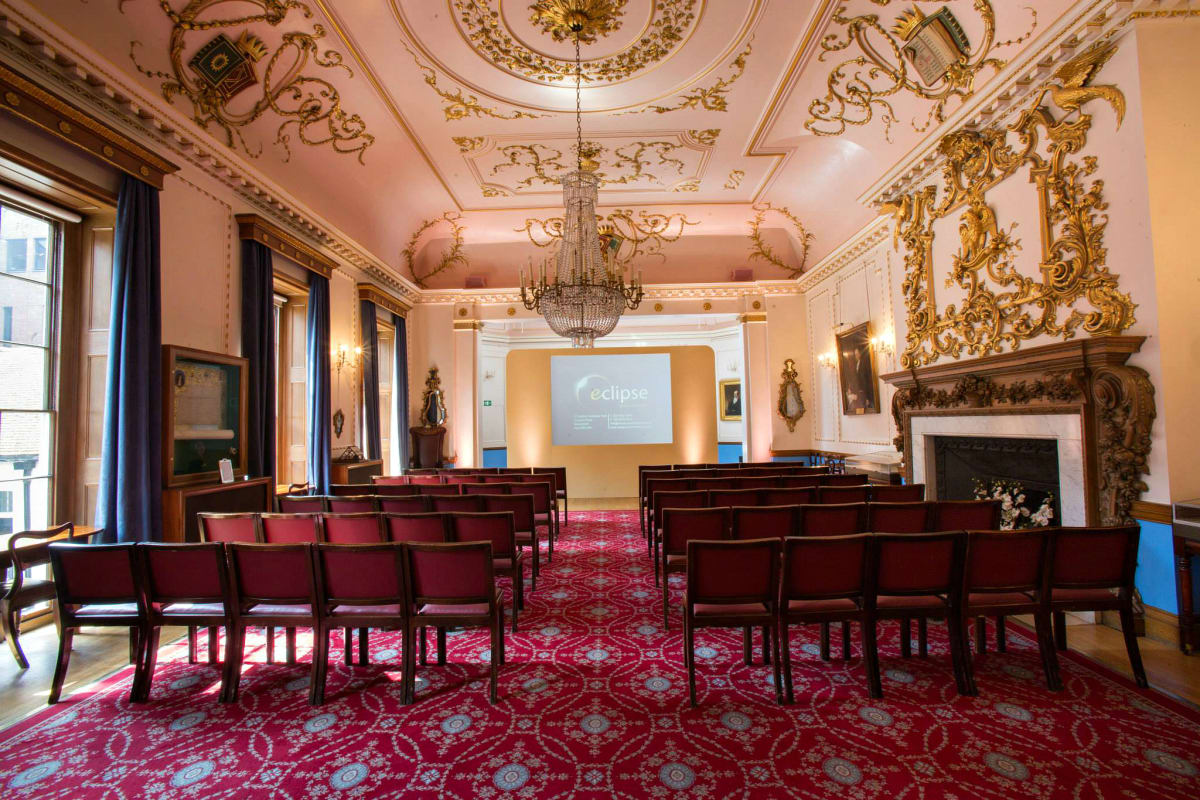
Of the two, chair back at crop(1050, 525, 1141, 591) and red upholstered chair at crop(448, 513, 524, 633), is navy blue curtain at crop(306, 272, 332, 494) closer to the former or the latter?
red upholstered chair at crop(448, 513, 524, 633)

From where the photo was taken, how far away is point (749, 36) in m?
4.97

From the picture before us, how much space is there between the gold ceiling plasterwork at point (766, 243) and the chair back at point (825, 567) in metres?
7.59

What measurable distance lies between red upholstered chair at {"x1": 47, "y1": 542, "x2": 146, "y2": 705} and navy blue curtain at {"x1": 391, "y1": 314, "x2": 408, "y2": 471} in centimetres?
648

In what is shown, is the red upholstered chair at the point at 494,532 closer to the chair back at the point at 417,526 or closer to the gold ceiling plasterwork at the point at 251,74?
the chair back at the point at 417,526

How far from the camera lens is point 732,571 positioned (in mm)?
2545

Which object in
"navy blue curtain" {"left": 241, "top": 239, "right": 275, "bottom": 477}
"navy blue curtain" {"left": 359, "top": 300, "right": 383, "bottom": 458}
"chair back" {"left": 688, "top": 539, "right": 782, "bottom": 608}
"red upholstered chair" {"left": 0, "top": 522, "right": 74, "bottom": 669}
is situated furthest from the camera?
"navy blue curtain" {"left": 359, "top": 300, "right": 383, "bottom": 458}

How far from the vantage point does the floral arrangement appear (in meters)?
4.10

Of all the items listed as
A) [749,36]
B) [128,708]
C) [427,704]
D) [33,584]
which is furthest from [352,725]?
[749,36]

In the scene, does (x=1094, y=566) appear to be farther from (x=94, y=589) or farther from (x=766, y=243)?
(x=766, y=243)

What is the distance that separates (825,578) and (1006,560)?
917mm

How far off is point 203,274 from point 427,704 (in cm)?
442

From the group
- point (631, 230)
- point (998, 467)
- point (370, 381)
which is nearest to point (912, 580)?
point (998, 467)

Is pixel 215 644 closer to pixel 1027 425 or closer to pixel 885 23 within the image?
pixel 1027 425

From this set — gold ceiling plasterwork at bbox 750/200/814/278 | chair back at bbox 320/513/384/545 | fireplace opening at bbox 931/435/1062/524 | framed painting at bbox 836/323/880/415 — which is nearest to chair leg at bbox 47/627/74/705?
chair back at bbox 320/513/384/545
